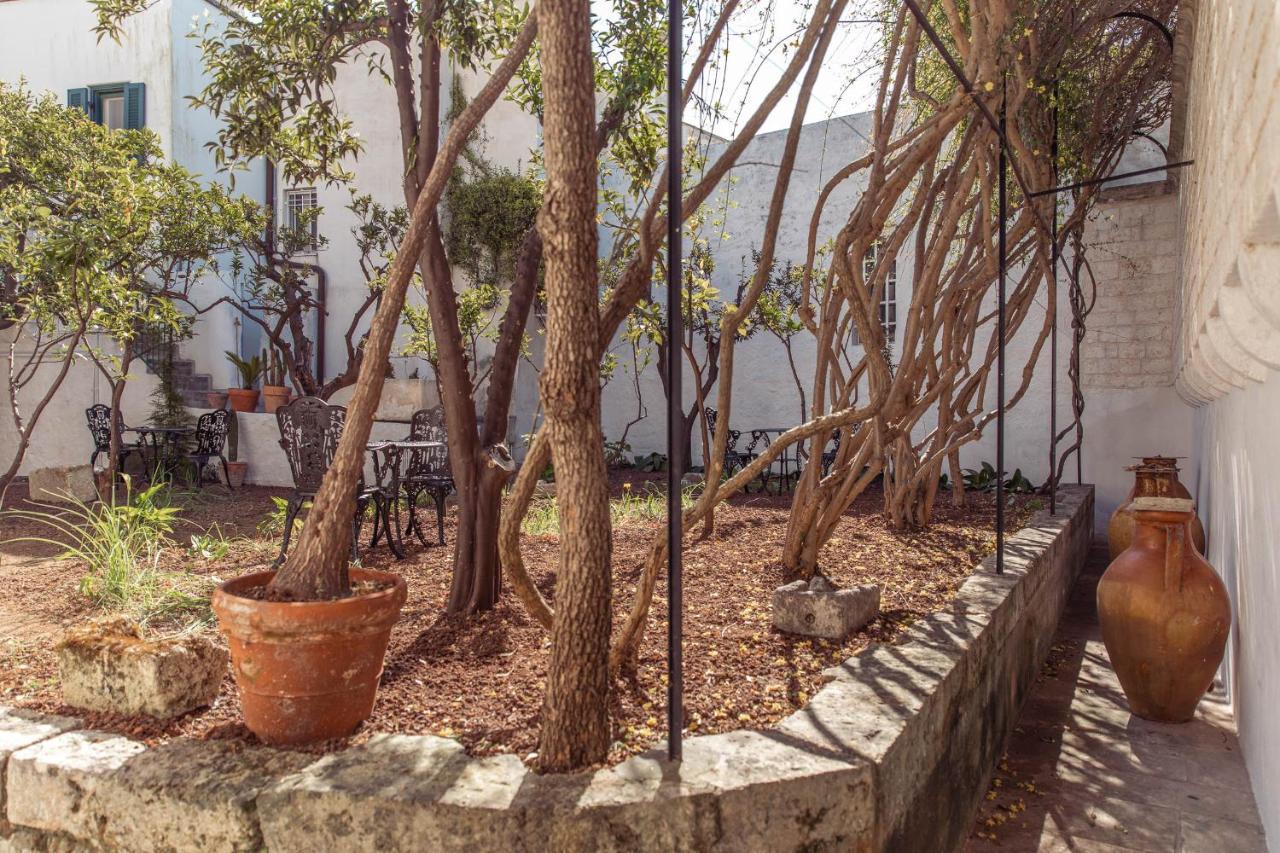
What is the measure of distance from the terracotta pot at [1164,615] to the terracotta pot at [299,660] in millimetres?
2811

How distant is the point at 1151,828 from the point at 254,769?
8.16 ft

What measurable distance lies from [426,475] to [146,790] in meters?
3.64

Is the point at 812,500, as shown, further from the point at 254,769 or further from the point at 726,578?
the point at 254,769

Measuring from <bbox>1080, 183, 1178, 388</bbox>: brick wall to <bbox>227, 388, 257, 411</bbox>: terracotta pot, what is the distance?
337 inches

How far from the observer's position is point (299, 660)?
2.14 metres

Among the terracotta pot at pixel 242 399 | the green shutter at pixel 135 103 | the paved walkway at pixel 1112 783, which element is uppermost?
the green shutter at pixel 135 103

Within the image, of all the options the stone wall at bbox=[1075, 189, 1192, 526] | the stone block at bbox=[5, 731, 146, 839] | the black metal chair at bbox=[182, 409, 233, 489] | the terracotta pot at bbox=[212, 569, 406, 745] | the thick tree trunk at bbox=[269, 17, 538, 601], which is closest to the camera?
the stone block at bbox=[5, 731, 146, 839]

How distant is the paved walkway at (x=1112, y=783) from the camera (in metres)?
2.70

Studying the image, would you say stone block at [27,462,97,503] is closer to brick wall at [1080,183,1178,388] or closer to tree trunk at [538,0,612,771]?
tree trunk at [538,0,612,771]

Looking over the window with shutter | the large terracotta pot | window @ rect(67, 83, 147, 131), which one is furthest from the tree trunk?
the window with shutter

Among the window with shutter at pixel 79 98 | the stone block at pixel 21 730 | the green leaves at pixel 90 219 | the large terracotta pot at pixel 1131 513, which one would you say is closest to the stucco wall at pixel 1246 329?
the large terracotta pot at pixel 1131 513

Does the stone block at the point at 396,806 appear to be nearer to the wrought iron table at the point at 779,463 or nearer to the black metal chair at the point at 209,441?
the wrought iron table at the point at 779,463

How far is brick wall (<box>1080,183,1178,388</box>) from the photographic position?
25.8ft

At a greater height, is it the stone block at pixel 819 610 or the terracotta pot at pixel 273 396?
the terracotta pot at pixel 273 396
